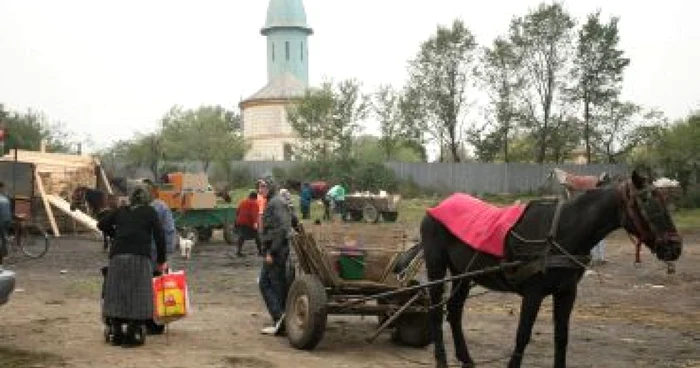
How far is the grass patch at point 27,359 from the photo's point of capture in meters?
8.46

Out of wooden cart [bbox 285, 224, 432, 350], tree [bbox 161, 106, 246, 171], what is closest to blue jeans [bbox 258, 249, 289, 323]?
wooden cart [bbox 285, 224, 432, 350]

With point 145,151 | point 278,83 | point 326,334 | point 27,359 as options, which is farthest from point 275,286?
point 278,83

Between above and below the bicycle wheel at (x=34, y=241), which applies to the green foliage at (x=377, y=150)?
above

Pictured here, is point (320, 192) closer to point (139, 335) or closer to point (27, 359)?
point (139, 335)

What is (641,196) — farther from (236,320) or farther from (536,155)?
(536,155)

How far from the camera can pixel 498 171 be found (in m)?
48.2

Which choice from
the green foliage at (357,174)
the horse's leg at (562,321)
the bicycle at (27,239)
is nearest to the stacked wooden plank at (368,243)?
the horse's leg at (562,321)

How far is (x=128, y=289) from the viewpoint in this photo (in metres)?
9.53

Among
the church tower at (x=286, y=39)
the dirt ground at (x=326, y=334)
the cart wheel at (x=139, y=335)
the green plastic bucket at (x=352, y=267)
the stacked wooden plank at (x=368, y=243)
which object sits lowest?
the dirt ground at (x=326, y=334)

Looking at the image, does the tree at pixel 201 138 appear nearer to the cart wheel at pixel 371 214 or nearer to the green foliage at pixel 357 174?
the green foliage at pixel 357 174

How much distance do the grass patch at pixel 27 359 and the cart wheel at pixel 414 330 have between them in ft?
12.0

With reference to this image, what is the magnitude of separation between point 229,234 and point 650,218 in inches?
778

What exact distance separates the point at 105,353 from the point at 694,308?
29.3 feet

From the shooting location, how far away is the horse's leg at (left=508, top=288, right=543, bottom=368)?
750 cm
